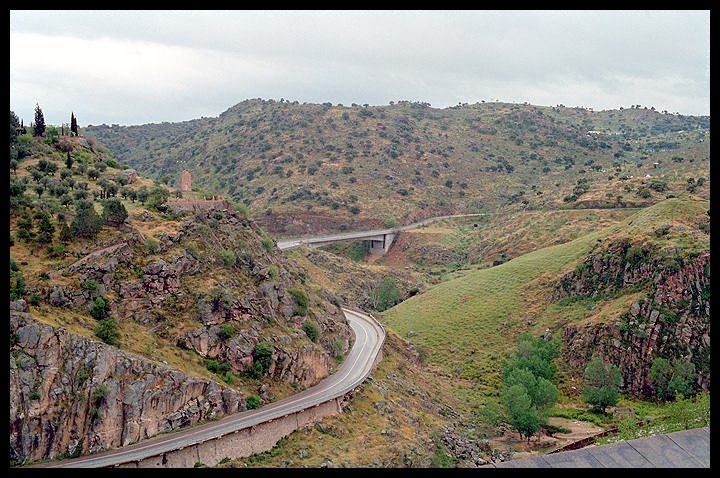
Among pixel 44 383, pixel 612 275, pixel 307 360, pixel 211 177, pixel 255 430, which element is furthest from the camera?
pixel 211 177

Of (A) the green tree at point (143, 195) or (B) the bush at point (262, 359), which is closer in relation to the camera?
(B) the bush at point (262, 359)

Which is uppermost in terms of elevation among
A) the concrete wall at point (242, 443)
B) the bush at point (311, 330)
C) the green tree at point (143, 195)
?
the green tree at point (143, 195)

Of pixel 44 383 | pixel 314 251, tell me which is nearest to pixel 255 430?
pixel 44 383

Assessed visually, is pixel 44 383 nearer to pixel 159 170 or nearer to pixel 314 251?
pixel 314 251

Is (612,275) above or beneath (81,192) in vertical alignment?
beneath

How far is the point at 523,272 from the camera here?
7356 centimetres

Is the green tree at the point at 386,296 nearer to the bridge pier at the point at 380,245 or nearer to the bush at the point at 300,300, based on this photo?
the bridge pier at the point at 380,245

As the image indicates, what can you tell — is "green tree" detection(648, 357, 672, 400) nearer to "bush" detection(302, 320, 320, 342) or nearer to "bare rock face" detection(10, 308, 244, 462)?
"bush" detection(302, 320, 320, 342)

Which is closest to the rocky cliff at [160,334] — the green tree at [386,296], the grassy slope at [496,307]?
the grassy slope at [496,307]

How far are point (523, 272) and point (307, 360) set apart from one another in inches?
1500

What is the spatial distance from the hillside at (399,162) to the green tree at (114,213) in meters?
62.6

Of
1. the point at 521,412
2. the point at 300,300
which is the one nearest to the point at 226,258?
the point at 300,300

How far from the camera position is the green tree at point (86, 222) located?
131 ft

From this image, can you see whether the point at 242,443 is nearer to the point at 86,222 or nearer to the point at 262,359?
the point at 262,359
